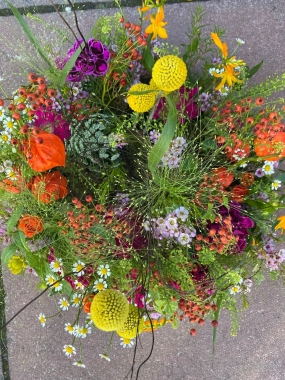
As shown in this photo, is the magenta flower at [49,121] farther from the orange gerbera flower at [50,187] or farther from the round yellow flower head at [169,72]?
the round yellow flower head at [169,72]

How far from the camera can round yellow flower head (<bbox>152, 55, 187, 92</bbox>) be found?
637 mm

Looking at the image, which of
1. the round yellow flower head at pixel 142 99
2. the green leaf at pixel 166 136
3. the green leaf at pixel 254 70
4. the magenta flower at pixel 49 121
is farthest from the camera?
the green leaf at pixel 254 70

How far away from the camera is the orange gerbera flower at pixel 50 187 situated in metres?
0.79

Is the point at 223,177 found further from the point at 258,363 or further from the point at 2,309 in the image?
the point at 2,309

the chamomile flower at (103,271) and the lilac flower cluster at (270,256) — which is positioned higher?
the chamomile flower at (103,271)

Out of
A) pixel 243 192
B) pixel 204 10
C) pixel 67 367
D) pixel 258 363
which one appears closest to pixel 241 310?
pixel 258 363

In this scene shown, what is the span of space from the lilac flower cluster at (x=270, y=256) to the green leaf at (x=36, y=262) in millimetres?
468

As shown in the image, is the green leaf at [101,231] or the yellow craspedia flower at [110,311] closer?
the yellow craspedia flower at [110,311]

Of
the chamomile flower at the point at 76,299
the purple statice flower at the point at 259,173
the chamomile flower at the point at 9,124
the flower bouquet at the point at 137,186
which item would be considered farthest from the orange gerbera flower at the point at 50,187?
the purple statice flower at the point at 259,173

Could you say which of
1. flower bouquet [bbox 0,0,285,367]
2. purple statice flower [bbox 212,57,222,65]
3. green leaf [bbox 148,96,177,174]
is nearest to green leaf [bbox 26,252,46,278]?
flower bouquet [bbox 0,0,285,367]

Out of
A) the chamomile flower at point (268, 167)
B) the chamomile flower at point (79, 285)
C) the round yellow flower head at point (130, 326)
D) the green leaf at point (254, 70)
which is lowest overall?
the round yellow flower head at point (130, 326)

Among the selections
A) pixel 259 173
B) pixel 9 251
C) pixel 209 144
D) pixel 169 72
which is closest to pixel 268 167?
pixel 259 173

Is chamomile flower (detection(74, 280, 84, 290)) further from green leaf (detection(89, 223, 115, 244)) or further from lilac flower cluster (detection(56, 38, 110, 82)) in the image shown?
lilac flower cluster (detection(56, 38, 110, 82))

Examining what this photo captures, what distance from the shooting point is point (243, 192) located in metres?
0.89
